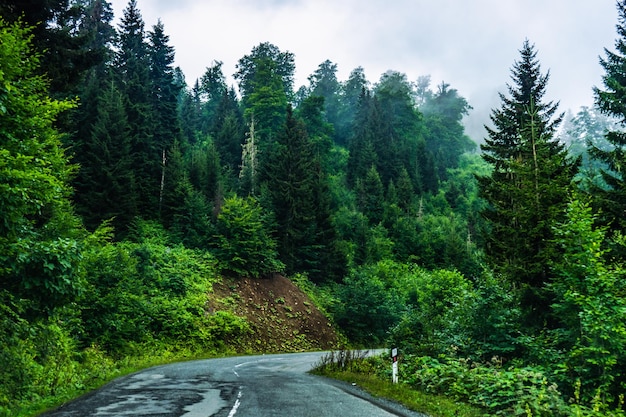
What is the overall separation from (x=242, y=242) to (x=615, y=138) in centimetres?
2563

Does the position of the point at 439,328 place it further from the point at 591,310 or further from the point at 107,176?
the point at 107,176

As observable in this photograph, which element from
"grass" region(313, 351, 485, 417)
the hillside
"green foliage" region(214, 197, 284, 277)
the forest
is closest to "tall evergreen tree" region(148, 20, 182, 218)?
the forest

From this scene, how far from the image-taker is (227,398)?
1095 centimetres

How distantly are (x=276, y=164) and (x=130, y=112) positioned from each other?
15.4m

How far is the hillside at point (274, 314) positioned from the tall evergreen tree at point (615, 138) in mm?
22022

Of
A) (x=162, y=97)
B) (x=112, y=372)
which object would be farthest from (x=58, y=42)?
(x=162, y=97)

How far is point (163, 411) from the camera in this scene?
920 centimetres

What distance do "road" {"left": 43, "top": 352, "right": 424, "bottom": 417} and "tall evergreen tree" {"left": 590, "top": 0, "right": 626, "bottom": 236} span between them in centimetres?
1230

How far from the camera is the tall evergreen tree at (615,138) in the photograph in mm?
18016

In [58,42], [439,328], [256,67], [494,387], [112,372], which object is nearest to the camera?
[494,387]

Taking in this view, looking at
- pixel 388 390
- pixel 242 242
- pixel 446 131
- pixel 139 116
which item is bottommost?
pixel 388 390

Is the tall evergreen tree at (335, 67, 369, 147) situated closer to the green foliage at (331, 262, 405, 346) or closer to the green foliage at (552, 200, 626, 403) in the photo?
the green foliage at (331, 262, 405, 346)

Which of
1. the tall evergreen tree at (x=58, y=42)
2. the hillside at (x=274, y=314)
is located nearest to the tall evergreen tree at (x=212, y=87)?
the hillside at (x=274, y=314)

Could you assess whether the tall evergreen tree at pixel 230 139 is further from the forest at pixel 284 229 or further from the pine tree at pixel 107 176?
the pine tree at pixel 107 176
